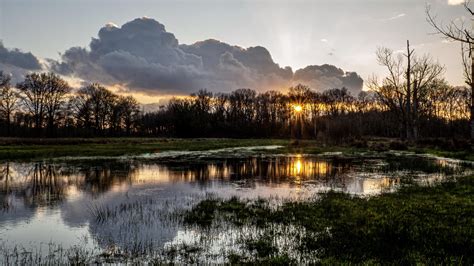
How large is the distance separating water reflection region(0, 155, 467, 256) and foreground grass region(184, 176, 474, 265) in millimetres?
2027

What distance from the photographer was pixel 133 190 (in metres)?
19.0

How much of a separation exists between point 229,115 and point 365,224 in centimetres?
11996

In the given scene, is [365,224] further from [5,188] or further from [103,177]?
[5,188]

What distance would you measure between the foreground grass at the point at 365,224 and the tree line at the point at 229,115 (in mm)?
51775

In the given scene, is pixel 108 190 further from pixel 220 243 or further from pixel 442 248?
pixel 442 248

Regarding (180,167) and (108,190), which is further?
(180,167)

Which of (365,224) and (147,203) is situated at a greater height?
(365,224)

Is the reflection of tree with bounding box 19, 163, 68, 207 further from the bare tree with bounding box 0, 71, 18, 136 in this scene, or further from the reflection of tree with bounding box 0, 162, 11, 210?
the bare tree with bounding box 0, 71, 18, 136

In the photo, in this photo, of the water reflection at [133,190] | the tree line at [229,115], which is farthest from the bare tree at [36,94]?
the water reflection at [133,190]

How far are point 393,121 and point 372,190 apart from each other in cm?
10031

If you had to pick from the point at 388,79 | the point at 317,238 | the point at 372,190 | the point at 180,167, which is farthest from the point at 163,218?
the point at 388,79

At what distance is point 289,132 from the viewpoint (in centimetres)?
12575

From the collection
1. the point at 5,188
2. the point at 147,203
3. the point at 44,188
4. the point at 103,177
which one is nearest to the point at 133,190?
the point at 147,203

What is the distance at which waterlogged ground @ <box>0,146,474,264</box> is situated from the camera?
9.26 metres
